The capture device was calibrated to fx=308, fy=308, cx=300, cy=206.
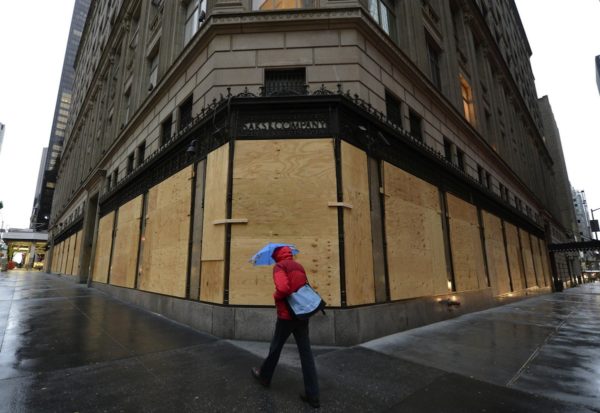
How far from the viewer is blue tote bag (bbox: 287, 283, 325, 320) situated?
3986mm

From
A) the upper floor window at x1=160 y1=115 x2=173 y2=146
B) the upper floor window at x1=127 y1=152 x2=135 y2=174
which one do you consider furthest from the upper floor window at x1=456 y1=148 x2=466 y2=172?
the upper floor window at x1=127 y1=152 x2=135 y2=174

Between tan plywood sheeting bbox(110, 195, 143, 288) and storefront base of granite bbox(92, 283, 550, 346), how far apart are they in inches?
133

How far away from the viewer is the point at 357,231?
8047 mm

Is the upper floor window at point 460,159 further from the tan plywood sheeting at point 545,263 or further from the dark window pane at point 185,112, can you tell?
the tan plywood sheeting at point 545,263

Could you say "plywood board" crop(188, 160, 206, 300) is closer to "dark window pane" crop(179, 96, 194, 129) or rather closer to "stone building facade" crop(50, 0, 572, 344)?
"stone building facade" crop(50, 0, 572, 344)

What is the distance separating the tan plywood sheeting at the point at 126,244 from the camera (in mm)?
13422

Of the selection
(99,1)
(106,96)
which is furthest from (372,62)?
(99,1)

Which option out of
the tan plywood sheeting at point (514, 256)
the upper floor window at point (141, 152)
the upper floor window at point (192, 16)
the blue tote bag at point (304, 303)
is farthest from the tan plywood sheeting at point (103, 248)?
the tan plywood sheeting at point (514, 256)

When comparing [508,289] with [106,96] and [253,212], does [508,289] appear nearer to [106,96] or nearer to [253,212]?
[253,212]

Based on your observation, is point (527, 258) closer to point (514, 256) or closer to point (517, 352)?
point (514, 256)

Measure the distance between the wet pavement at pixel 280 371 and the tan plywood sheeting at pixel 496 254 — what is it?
305 inches

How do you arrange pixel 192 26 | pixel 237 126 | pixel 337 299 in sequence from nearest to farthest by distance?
pixel 337 299 < pixel 237 126 < pixel 192 26

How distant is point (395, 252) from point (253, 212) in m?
4.49

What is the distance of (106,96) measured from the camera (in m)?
26.8
